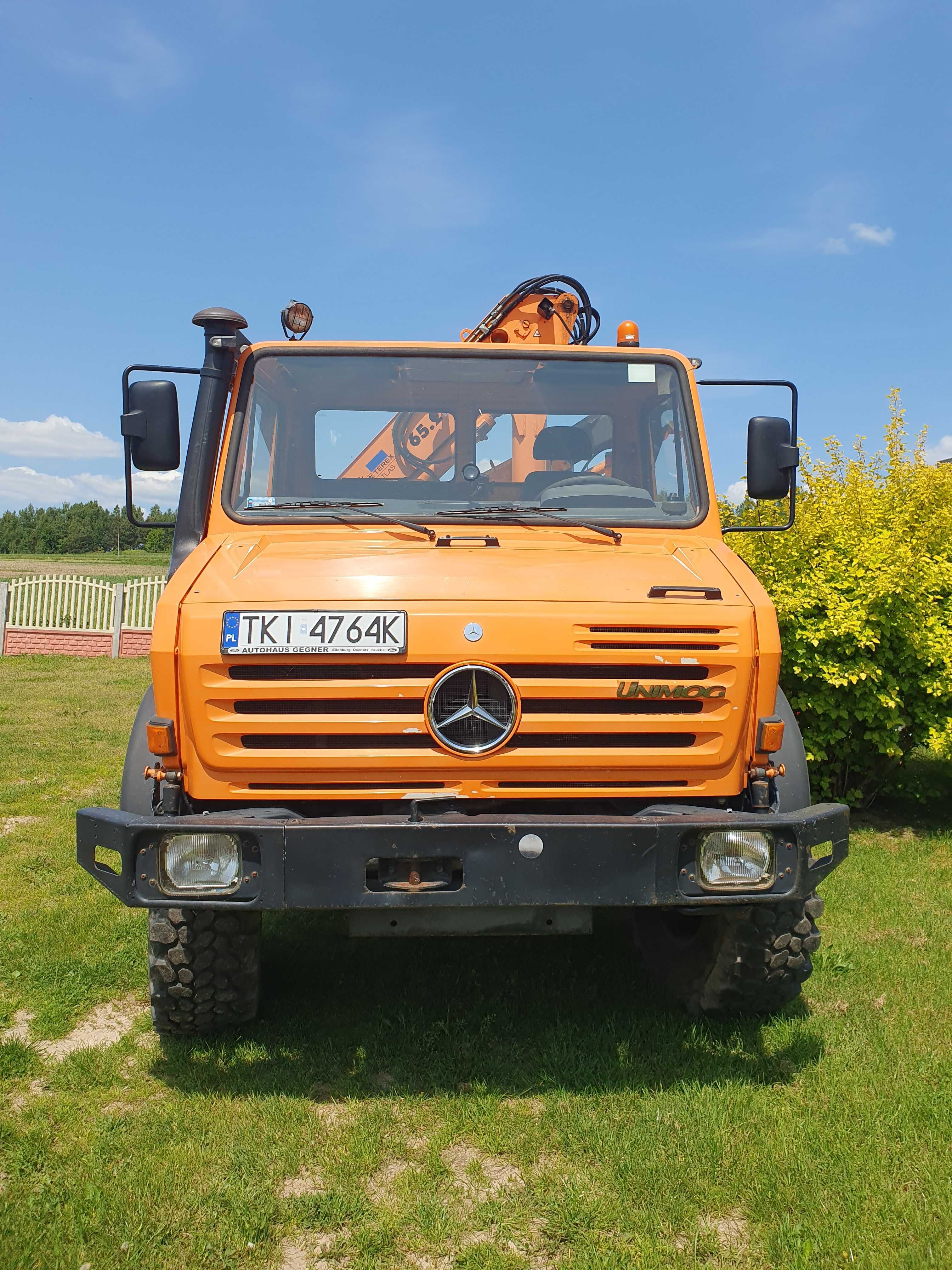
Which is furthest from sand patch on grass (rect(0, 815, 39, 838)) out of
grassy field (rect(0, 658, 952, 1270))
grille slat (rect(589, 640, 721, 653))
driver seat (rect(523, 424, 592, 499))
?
grille slat (rect(589, 640, 721, 653))

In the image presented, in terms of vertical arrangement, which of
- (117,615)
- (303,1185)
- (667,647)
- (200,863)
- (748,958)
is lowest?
(303,1185)

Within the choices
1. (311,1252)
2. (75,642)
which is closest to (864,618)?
(311,1252)

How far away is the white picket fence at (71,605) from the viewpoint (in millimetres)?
19859

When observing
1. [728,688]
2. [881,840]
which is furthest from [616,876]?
[881,840]

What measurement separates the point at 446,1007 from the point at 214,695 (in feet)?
5.74

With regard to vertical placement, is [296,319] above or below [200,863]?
above

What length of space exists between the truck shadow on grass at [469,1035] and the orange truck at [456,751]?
164 millimetres

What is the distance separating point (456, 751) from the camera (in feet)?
9.95

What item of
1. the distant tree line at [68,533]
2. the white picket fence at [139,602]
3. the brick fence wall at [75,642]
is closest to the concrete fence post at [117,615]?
the brick fence wall at [75,642]

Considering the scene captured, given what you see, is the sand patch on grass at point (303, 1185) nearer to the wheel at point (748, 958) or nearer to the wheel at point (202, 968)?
the wheel at point (202, 968)

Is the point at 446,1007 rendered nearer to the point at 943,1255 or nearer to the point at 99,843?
the point at 99,843

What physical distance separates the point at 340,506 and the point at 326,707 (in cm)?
102

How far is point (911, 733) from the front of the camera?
6.63 meters

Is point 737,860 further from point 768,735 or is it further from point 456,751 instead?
point 456,751
